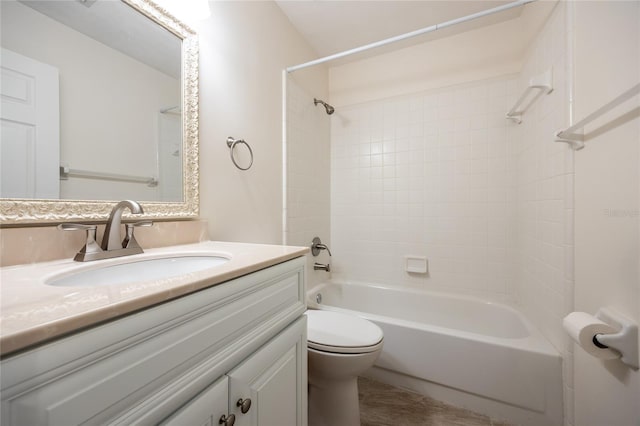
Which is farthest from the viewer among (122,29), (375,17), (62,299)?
(375,17)

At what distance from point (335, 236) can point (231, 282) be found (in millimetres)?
1838

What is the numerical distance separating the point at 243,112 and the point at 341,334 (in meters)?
1.25

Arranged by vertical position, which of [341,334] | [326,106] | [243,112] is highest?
[326,106]

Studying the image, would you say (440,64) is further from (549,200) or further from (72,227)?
(72,227)

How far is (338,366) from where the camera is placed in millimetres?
1106

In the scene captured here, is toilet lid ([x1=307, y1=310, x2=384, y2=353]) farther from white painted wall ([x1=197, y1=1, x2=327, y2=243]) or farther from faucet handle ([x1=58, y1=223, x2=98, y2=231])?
faucet handle ([x1=58, y1=223, x2=98, y2=231])

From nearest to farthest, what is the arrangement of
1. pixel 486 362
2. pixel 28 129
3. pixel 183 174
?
pixel 28 129 → pixel 183 174 → pixel 486 362

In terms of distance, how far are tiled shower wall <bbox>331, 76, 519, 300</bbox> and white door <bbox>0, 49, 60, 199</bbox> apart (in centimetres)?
189

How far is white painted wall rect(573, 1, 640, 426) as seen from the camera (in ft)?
2.57

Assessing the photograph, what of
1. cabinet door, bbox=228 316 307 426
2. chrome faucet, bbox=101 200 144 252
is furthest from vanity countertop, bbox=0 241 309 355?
cabinet door, bbox=228 316 307 426

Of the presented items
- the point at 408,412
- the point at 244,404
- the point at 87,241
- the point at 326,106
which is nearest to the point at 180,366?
the point at 244,404

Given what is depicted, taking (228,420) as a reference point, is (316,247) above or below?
above

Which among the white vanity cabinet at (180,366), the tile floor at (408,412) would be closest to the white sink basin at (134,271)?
the white vanity cabinet at (180,366)

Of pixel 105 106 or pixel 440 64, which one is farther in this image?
pixel 440 64
